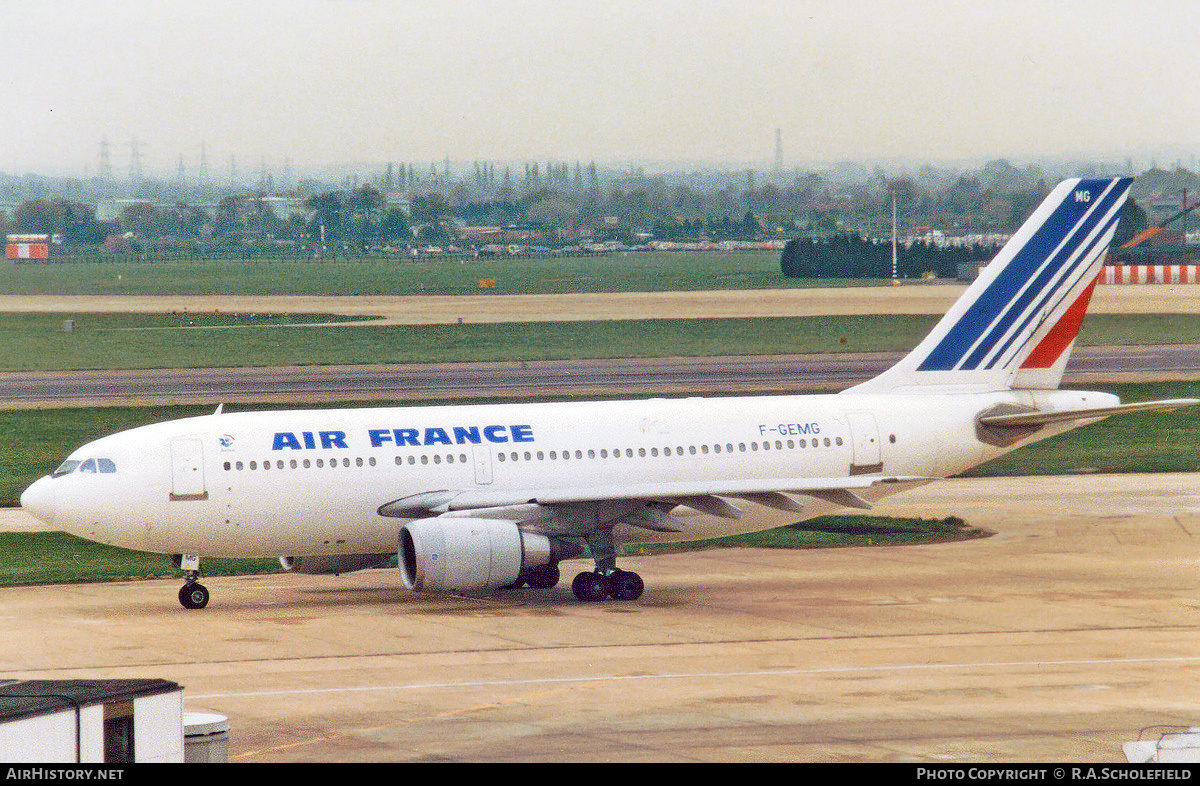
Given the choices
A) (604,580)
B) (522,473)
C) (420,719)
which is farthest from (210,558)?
(420,719)

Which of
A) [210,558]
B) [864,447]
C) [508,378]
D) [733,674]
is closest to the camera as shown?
[733,674]

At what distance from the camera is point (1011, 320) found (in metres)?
39.3

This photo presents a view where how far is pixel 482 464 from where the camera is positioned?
3447 cm

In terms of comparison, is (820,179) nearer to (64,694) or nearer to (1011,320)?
(1011,320)

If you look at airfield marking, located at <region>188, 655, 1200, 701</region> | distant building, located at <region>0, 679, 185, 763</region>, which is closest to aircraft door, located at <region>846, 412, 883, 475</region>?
airfield marking, located at <region>188, 655, 1200, 701</region>

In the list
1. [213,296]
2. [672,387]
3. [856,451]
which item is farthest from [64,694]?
[213,296]

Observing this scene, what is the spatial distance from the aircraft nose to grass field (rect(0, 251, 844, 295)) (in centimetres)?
9841

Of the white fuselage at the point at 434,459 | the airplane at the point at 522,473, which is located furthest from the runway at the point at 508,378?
the white fuselage at the point at 434,459

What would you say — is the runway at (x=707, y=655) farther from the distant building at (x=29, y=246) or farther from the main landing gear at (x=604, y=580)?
the distant building at (x=29, y=246)

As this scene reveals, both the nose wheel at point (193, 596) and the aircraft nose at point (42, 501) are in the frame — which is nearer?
the aircraft nose at point (42, 501)

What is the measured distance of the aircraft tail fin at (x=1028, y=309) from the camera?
39094 mm

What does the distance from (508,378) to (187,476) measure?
142 feet

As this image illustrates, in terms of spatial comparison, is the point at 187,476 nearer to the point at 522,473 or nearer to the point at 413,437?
the point at 413,437

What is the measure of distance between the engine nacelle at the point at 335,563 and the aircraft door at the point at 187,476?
119 inches
